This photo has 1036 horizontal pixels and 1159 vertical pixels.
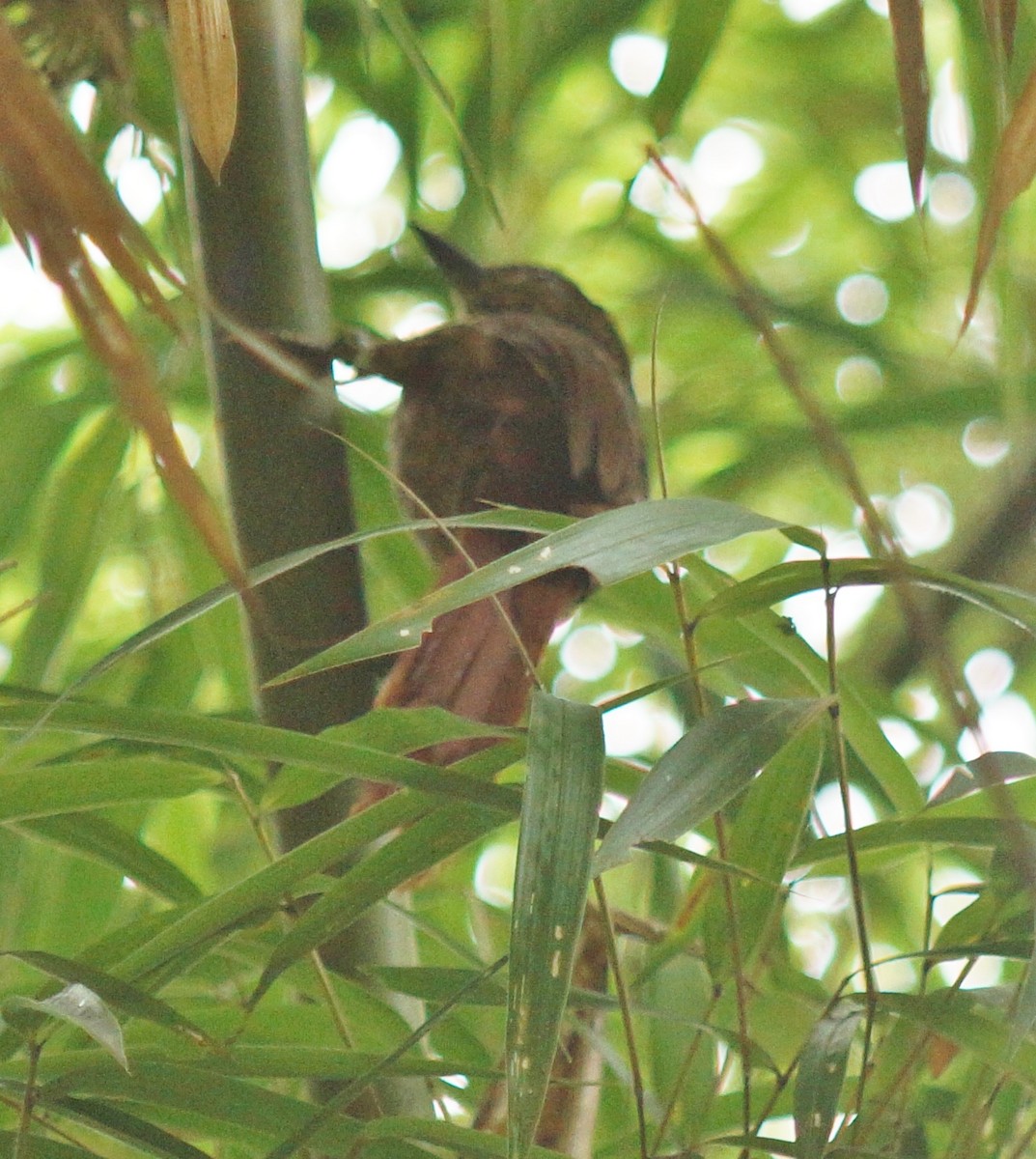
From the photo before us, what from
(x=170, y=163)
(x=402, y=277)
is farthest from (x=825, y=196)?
(x=170, y=163)

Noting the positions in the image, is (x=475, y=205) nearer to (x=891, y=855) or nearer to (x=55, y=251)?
(x=891, y=855)

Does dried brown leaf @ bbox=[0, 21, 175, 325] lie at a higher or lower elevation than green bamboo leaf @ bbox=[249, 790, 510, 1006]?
higher

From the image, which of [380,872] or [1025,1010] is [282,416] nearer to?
[380,872]

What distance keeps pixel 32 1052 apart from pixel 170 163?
960 mm

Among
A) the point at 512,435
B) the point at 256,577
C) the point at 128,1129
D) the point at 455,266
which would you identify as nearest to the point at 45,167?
the point at 256,577

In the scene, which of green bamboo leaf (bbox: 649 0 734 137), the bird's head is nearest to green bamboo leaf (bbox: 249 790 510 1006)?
green bamboo leaf (bbox: 649 0 734 137)

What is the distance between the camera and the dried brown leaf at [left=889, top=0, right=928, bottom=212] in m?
0.58

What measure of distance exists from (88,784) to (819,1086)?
383 millimetres

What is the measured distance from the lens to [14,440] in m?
1.43

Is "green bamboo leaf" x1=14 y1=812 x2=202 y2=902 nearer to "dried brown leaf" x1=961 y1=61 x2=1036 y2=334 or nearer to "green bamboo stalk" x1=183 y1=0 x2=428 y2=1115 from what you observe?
A: "green bamboo stalk" x1=183 y1=0 x2=428 y2=1115

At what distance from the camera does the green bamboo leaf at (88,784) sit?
0.73 meters

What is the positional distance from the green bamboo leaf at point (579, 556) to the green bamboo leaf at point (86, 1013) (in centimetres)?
15

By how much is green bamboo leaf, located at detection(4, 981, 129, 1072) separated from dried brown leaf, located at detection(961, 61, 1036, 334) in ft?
1.41

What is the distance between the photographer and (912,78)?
0.60 m
